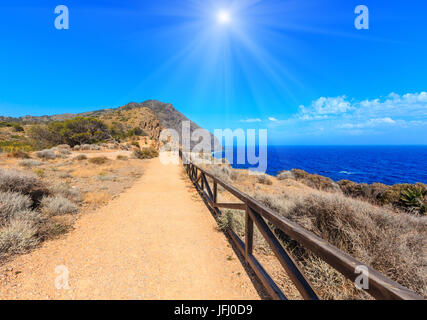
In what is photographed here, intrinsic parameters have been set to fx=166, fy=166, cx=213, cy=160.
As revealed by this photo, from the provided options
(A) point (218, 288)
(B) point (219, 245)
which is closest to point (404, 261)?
(A) point (218, 288)

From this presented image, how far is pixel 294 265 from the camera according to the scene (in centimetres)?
180

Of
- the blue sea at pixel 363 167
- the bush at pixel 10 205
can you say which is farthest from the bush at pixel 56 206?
the blue sea at pixel 363 167

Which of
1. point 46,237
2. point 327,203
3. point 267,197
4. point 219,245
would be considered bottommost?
point 219,245

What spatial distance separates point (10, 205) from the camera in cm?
337

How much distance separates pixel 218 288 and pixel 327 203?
254cm

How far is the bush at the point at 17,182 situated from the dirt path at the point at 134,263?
1619 mm

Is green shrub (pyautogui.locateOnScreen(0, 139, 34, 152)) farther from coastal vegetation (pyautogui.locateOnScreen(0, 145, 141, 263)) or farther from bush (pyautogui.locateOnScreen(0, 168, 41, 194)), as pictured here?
bush (pyautogui.locateOnScreen(0, 168, 41, 194))

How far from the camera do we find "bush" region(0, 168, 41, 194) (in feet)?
13.0

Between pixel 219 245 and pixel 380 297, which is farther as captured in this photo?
pixel 219 245

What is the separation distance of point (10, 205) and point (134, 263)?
9.66ft

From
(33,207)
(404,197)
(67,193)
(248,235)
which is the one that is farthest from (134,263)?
(404,197)

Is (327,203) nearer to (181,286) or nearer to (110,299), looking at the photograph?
(181,286)

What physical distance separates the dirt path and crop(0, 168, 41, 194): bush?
1.62 metres

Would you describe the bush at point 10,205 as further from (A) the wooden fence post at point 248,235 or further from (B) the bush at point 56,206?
(A) the wooden fence post at point 248,235
